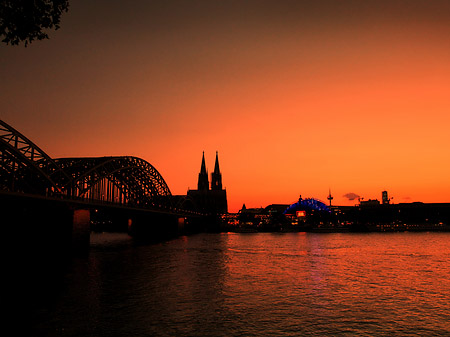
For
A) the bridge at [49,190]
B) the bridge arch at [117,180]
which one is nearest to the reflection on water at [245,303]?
the bridge at [49,190]

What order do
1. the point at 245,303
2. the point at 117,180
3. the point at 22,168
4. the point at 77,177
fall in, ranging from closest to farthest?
Result: the point at 245,303 → the point at 22,168 → the point at 77,177 → the point at 117,180

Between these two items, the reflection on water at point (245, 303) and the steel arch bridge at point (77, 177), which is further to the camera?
the steel arch bridge at point (77, 177)

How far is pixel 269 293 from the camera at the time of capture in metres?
24.1

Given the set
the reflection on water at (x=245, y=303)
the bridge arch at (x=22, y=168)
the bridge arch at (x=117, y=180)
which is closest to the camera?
the reflection on water at (x=245, y=303)

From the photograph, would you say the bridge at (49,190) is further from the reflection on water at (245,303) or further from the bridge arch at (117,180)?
the reflection on water at (245,303)

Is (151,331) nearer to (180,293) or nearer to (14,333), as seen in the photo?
(14,333)

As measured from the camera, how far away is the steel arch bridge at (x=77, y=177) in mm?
40625

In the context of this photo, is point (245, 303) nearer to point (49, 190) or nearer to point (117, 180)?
point (49, 190)

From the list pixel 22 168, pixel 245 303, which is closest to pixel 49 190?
pixel 22 168

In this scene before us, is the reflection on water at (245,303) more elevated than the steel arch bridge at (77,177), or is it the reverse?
the steel arch bridge at (77,177)

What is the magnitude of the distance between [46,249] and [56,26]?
3834cm

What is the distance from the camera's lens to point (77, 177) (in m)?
56.0

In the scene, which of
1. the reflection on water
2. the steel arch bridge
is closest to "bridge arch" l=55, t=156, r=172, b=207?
the steel arch bridge

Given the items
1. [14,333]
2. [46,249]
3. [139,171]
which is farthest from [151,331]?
[139,171]
